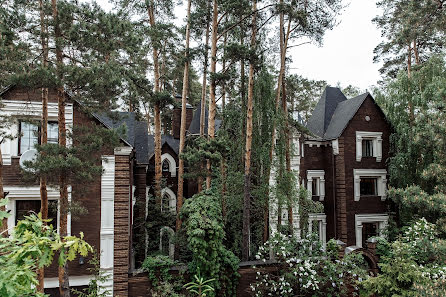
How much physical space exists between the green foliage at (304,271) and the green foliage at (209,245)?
37.6 inches

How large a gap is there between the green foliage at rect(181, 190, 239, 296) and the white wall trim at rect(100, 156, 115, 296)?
2.35 meters

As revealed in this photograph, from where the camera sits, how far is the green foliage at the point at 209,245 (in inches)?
372

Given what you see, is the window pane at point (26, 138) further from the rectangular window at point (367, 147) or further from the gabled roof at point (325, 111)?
the rectangular window at point (367, 147)

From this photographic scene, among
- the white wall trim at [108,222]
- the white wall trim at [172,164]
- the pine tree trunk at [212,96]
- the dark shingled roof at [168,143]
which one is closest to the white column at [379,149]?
the pine tree trunk at [212,96]

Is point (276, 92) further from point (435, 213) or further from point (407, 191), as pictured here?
point (435, 213)

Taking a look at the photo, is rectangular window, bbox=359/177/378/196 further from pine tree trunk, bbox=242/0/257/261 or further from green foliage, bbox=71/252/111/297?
green foliage, bbox=71/252/111/297

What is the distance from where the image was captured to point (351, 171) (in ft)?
52.3

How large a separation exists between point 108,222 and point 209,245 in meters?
3.37

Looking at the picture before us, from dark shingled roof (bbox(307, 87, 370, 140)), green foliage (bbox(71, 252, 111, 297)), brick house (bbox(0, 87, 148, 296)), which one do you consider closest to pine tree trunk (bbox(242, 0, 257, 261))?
brick house (bbox(0, 87, 148, 296))

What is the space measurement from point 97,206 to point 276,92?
26.3ft

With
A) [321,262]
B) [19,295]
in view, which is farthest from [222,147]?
[19,295]

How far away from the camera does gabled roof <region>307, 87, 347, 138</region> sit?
17.5m

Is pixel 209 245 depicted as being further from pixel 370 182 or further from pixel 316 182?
pixel 370 182

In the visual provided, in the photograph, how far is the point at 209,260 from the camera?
9.67 metres
